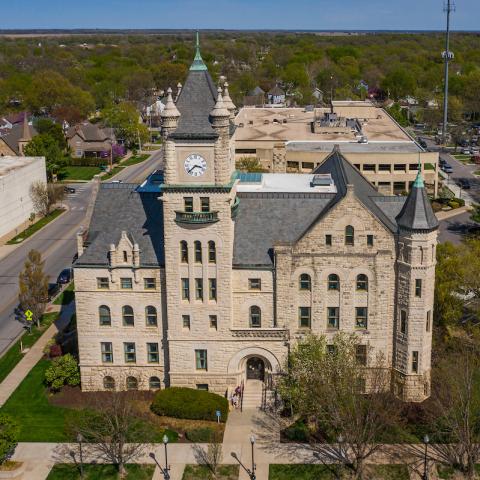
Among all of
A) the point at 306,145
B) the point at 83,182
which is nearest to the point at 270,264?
the point at 306,145

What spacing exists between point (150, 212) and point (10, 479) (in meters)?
22.8

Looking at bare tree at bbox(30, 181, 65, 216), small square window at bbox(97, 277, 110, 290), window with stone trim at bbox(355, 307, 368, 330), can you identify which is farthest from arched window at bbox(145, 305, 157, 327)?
bare tree at bbox(30, 181, 65, 216)

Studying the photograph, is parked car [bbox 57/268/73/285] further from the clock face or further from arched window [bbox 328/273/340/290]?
arched window [bbox 328/273/340/290]

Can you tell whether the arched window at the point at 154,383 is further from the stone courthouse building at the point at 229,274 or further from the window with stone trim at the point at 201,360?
the window with stone trim at the point at 201,360

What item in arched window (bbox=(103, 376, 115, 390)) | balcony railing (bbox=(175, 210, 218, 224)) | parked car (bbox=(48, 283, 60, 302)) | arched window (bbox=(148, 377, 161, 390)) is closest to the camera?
balcony railing (bbox=(175, 210, 218, 224))

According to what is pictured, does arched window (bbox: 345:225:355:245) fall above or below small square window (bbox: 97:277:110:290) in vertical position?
above

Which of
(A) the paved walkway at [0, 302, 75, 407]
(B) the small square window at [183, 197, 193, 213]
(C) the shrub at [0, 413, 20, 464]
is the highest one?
(B) the small square window at [183, 197, 193, 213]

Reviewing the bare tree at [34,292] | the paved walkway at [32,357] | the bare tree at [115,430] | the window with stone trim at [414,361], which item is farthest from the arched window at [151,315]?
the window with stone trim at [414,361]

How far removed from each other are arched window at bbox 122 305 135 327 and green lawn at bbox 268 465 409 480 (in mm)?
16744

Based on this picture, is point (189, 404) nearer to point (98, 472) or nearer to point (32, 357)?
point (98, 472)

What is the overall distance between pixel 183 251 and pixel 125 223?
6468 mm

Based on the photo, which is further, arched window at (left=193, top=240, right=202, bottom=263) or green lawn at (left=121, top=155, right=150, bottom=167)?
green lawn at (left=121, top=155, right=150, bottom=167)

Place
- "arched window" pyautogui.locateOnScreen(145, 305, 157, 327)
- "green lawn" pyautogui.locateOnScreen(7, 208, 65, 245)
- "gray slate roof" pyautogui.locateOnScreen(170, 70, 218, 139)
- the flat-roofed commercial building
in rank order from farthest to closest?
the flat-roofed commercial building < "green lawn" pyautogui.locateOnScreen(7, 208, 65, 245) < "arched window" pyautogui.locateOnScreen(145, 305, 157, 327) < "gray slate roof" pyautogui.locateOnScreen(170, 70, 218, 139)

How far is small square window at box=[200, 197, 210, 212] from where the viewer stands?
5478 cm
